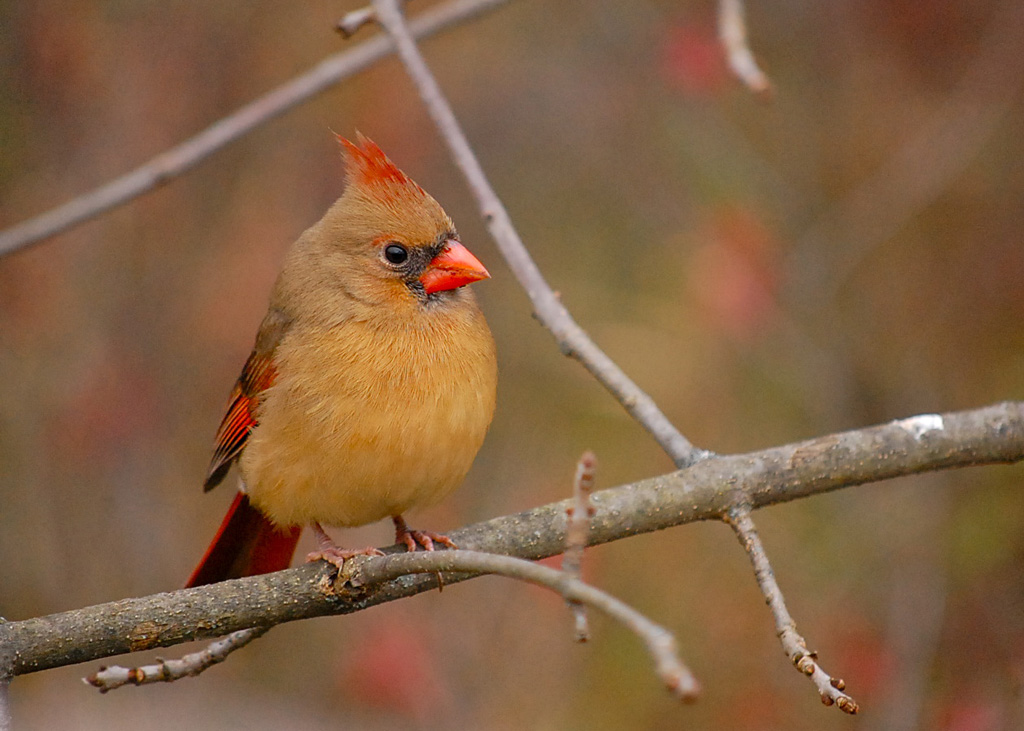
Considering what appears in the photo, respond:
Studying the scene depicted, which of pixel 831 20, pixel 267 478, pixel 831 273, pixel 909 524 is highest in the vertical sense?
pixel 831 20

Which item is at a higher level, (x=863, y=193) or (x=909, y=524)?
(x=863, y=193)

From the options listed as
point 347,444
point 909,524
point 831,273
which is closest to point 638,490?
point 347,444

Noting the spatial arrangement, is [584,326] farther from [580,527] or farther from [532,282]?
[580,527]

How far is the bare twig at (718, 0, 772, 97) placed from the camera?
1.96 m

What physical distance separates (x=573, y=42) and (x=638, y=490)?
408cm

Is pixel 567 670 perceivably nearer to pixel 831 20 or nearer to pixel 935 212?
pixel 935 212

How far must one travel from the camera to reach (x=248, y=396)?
3.16 meters

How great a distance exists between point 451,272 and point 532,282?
84cm

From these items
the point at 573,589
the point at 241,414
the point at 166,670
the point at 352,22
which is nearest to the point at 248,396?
the point at 241,414

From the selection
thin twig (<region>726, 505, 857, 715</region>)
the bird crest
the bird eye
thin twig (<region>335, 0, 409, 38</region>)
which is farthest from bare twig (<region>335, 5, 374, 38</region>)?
thin twig (<region>726, 505, 857, 715</region>)

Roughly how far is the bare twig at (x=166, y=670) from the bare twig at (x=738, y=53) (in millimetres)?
1518

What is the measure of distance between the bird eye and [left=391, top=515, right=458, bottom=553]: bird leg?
676 millimetres

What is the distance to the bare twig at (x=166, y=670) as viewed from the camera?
2389 mm

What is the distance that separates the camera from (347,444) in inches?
106
